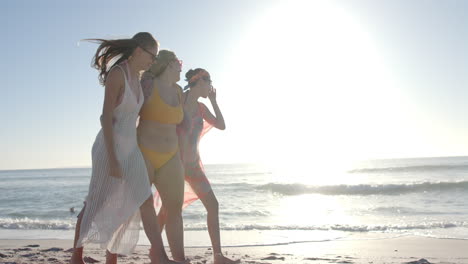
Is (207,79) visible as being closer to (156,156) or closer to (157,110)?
(157,110)

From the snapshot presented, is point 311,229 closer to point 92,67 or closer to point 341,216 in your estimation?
point 341,216

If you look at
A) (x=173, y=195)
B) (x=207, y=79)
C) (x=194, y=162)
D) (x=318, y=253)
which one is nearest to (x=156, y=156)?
(x=173, y=195)

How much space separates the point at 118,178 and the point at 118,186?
0.18ft

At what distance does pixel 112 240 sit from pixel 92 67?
3.63 ft

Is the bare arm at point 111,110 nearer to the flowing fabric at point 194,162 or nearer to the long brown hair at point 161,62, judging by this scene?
the long brown hair at point 161,62

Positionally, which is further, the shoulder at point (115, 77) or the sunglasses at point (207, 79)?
the sunglasses at point (207, 79)

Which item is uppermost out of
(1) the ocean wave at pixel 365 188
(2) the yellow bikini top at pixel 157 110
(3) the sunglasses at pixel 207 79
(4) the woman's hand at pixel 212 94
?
(3) the sunglasses at pixel 207 79

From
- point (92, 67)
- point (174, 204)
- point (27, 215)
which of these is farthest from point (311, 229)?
point (27, 215)

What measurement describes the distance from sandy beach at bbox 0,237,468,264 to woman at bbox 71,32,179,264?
1.80 meters

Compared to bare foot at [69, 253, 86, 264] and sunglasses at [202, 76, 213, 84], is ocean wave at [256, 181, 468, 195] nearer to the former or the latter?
sunglasses at [202, 76, 213, 84]

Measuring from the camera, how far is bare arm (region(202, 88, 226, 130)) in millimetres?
3989

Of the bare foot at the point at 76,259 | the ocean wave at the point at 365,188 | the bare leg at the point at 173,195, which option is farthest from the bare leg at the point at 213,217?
the ocean wave at the point at 365,188

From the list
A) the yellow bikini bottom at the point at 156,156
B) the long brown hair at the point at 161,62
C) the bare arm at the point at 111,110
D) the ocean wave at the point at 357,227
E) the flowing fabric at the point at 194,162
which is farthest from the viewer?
the ocean wave at the point at 357,227

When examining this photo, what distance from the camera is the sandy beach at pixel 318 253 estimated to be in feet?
15.5
